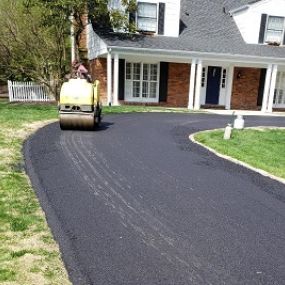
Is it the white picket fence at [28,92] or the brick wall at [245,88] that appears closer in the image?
the white picket fence at [28,92]

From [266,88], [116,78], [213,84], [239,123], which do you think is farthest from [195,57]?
[239,123]

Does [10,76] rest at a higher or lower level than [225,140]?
higher

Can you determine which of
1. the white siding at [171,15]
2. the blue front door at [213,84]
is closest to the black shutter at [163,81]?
the white siding at [171,15]

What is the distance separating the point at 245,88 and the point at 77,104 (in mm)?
14443

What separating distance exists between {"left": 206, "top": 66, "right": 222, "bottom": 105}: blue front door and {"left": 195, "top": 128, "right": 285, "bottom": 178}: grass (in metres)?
8.75

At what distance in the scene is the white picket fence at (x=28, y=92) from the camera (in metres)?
20.1

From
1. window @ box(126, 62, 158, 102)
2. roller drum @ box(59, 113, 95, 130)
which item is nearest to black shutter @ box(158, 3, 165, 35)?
window @ box(126, 62, 158, 102)

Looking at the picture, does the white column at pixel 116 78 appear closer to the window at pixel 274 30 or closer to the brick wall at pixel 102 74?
the brick wall at pixel 102 74

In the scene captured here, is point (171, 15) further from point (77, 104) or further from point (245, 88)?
point (77, 104)

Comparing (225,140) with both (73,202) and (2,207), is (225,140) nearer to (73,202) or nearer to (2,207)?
(73,202)

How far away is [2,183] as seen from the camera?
5426 millimetres

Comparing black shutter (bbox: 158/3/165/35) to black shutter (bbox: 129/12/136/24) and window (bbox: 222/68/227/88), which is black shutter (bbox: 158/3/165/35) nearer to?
black shutter (bbox: 129/12/136/24)

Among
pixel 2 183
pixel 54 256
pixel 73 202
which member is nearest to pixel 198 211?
pixel 73 202

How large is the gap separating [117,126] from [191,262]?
813 cm
